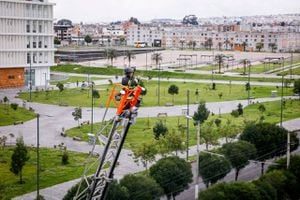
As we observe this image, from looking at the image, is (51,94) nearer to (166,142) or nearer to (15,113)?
(15,113)

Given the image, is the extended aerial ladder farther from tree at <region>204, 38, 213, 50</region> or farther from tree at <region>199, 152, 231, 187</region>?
tree at <region>204, 38, 213, 50</region>

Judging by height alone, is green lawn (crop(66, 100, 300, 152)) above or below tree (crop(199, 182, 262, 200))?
below

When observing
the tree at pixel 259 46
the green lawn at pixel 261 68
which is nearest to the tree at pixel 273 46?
the tree at pixel 259 46

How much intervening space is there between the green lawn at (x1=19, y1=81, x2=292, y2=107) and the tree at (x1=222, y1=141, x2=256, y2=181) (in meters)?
19.9

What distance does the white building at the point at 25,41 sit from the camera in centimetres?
5034

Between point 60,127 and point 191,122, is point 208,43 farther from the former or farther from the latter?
point 60,127

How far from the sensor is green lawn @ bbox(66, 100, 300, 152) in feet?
92.4

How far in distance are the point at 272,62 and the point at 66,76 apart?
3059 centimetres

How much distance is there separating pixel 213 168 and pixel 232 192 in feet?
11.5

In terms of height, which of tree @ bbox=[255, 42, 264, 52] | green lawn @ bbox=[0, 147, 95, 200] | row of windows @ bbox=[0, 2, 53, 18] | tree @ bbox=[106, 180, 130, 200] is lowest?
green lawn @ bbox=[0, 147, 95, 200]

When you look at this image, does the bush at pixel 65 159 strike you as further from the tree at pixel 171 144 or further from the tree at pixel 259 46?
the tree at pixel 259 46

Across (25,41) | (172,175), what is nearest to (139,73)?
(25,41)

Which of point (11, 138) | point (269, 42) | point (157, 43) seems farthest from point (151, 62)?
point (11, 138)

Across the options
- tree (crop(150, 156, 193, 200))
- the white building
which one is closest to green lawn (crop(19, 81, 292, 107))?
the white building
